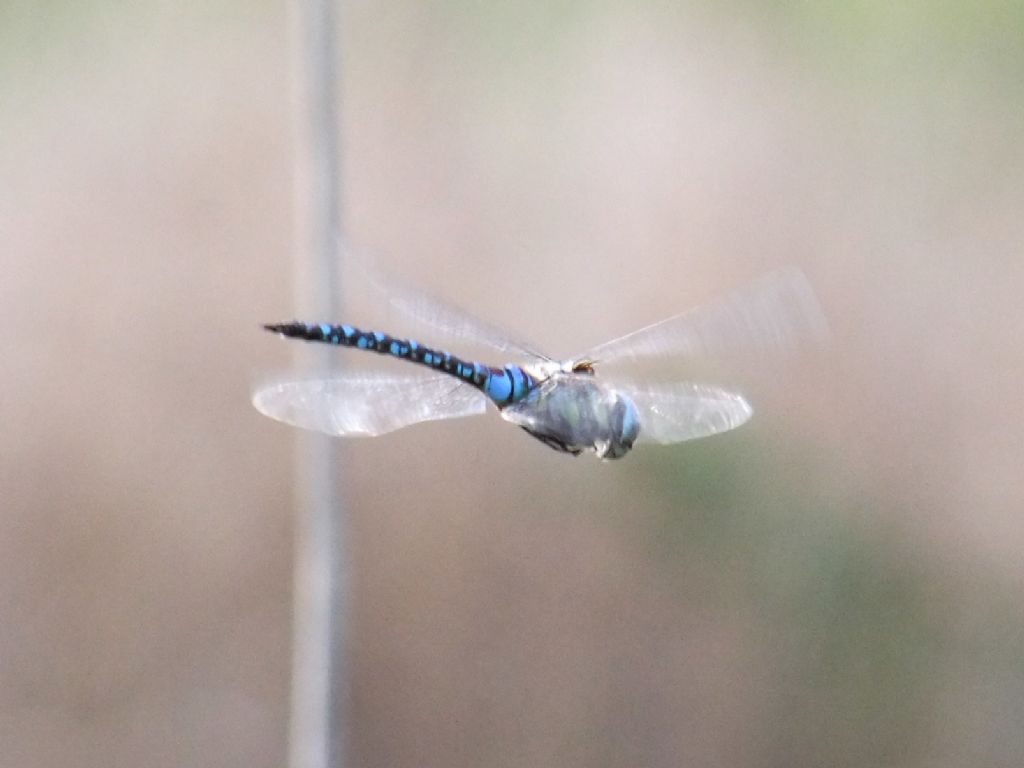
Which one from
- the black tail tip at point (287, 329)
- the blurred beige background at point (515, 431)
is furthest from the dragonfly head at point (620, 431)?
the blurred beige background at point (515, 431)

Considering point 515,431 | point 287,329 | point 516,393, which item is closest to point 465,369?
point 516,393

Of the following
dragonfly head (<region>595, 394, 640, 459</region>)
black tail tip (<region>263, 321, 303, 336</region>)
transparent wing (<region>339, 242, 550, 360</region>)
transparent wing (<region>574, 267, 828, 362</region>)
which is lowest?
dragonfly head (<region>595, 394, 640, 459</region>)

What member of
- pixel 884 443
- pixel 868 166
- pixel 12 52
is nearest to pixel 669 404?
pixel 884 443

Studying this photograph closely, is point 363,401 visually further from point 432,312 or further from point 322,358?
point 322,358

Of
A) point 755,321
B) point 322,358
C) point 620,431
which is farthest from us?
point 322,358

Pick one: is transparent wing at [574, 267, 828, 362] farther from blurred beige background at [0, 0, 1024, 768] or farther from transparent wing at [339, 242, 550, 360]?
blurred beige background at [0, 0, 1024, 768]

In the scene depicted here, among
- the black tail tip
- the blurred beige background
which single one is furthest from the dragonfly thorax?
the blurred beige background
